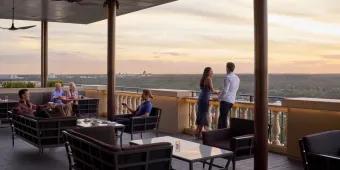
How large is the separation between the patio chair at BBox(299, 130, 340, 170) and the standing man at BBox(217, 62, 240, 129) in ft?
10.3

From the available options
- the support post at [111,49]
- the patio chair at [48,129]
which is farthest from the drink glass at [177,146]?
the support post at [111,49]

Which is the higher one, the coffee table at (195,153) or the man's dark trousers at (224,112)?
the man's dark trousers at (224,112)

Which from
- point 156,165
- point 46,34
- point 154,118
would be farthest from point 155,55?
point 156,165

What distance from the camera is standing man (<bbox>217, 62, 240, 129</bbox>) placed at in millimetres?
6844

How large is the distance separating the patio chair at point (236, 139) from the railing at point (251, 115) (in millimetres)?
665

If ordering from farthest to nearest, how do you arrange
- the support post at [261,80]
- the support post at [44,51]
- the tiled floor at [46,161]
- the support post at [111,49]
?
the support post at [44,51] → the support post at [111,49] → the tiled floor at [46,161] → the support post at [261,80]

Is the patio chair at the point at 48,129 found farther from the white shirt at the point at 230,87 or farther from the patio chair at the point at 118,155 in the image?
the white shirt at the point at 230,87

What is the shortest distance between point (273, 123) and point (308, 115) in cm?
90

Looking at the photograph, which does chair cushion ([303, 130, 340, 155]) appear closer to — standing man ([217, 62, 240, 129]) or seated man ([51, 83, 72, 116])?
standing man ([217, 62, 240, 129])

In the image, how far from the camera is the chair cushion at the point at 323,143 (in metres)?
3.49

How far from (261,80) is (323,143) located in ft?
5.15

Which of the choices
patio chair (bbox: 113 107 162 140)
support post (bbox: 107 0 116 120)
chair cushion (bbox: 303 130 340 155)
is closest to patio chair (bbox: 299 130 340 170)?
chair cushion (bbox: 303 130 340 155)

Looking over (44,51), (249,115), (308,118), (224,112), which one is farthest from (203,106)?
(44,51)

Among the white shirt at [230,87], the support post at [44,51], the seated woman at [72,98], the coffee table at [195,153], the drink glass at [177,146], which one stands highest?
the support post at [44,51]
